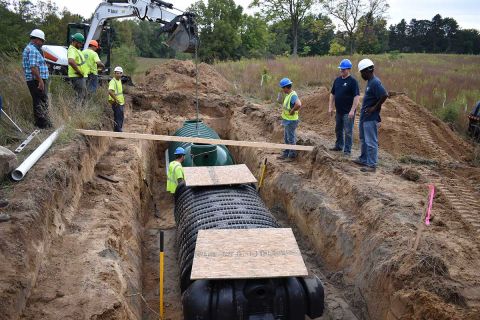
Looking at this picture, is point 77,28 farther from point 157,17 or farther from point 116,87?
point 116,87

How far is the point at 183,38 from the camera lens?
11.3 metres

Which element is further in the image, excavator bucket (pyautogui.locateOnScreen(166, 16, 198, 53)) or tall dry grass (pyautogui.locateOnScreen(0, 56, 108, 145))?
excavator bucket (pyautogui.locateOnScreen(166, 16, 198, 53))

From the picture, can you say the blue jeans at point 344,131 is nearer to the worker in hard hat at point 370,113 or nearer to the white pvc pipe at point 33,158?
the worker in hard hat at point 370,113

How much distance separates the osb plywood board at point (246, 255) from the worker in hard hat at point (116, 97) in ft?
20.6

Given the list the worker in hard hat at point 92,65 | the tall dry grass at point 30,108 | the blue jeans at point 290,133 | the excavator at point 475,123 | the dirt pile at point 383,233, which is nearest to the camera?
the dirt pile at point 383,233

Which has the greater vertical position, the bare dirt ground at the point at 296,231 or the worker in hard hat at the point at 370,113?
the worker in hard hat at the point at 370,113

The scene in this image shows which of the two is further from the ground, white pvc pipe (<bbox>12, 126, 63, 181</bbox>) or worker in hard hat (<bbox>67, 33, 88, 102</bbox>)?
worker in hard hat (<bbox>67, 33, 88, 102</bbox>)

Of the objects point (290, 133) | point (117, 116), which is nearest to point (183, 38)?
point (117, 116)

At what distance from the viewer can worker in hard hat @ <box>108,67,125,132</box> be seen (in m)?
9.97

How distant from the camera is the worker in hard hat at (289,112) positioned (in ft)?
29.9

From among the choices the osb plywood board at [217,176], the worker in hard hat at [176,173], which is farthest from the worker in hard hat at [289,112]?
the worker in hard hat at [176,173]

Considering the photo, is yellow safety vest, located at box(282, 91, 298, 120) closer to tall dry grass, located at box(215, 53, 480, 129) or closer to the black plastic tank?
the black plastic tank

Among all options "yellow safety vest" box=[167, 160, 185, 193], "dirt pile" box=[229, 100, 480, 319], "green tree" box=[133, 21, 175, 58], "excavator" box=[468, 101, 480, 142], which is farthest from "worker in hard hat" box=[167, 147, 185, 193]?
"green tree" box=[133, 21, 175, 58]

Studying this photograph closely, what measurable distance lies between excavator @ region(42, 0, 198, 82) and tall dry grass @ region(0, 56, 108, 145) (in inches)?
111
